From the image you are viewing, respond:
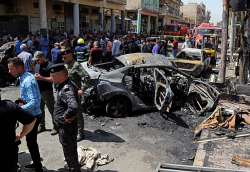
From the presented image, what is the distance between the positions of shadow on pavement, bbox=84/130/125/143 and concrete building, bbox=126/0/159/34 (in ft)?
138

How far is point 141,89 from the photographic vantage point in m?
9.62

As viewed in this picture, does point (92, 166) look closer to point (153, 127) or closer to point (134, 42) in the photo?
point (153, 127)

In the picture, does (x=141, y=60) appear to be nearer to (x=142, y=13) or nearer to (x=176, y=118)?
(x=176, y=118)

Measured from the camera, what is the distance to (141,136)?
8.06m

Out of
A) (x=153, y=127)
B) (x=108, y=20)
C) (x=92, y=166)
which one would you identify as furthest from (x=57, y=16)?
(x=92, y=166)

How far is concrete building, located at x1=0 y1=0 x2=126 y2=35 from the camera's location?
946 inches

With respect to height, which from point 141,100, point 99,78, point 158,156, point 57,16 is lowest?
point 158,156

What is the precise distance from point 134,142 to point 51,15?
2367 centimetres

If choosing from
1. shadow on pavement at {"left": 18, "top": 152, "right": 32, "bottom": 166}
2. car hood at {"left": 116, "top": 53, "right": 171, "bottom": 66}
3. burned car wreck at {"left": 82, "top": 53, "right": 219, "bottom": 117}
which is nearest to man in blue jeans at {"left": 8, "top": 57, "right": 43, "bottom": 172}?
shadow on pavement at {"left": 18, "top": 152, "right": 32, "bottom": 166}

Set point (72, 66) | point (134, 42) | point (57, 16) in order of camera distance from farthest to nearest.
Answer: point (57, 16) → point (134, 42) → point (72, 66)

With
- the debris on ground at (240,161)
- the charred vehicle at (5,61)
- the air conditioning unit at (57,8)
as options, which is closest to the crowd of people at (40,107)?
the debris on ground at (240,161)

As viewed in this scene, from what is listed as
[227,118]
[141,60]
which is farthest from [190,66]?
[227,118]

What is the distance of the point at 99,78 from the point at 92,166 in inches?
126

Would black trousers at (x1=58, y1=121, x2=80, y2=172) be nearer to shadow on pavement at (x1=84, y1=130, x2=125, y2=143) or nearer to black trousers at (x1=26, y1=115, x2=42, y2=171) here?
black trousers at (x1=26, y1=115, x2=42, y2=171)
